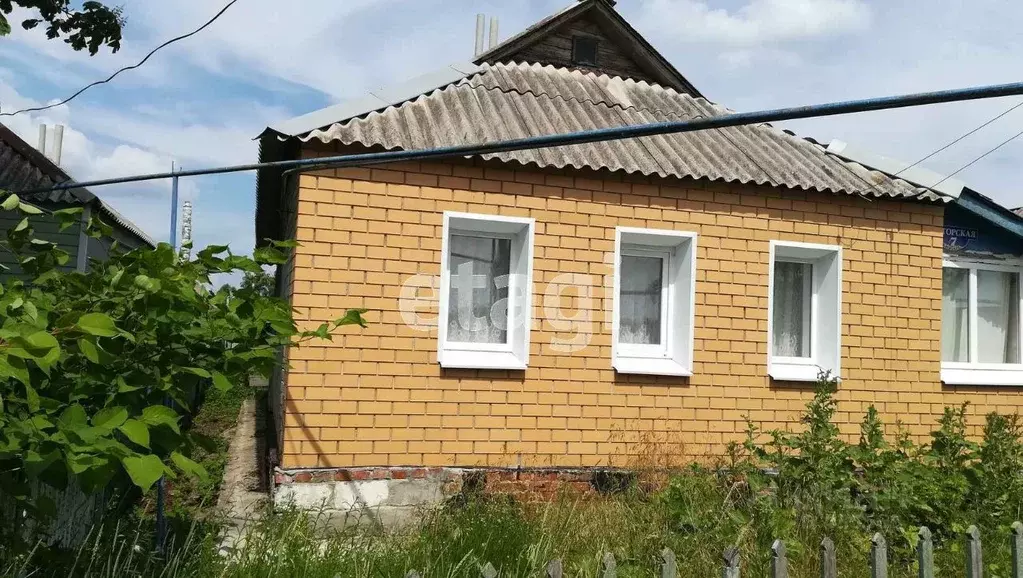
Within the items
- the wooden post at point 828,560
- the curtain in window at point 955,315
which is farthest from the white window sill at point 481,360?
the curtain in window at point 955,315

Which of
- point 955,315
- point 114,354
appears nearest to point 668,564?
point 114,354

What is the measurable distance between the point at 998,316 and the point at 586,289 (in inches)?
189

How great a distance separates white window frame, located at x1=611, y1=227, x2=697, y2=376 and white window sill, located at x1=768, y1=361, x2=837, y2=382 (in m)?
0.84

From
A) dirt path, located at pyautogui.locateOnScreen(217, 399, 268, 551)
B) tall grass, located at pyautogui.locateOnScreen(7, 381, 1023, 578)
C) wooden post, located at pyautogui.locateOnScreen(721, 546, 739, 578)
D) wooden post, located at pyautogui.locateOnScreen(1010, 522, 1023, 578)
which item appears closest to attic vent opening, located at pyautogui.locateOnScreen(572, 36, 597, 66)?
tall grass, located at pyautogui.locateOnScreen(7, 381, 1023, 578)

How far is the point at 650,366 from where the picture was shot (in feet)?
21.3

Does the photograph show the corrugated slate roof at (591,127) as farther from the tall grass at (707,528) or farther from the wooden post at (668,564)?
the wooden post at (668,564)

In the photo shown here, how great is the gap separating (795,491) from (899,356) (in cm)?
338

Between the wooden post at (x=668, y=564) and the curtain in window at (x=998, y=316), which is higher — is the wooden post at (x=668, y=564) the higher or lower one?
the lower one

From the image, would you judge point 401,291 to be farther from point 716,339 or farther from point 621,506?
point 716,339

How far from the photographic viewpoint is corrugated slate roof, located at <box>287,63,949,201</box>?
6.12 meters

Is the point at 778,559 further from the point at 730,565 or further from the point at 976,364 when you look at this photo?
the point at 976,364

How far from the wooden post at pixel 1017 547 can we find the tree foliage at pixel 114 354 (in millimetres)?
2988

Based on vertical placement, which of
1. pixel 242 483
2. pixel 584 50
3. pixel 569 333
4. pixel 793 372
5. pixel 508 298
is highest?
pixel 584 50

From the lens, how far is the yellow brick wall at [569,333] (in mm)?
5738
